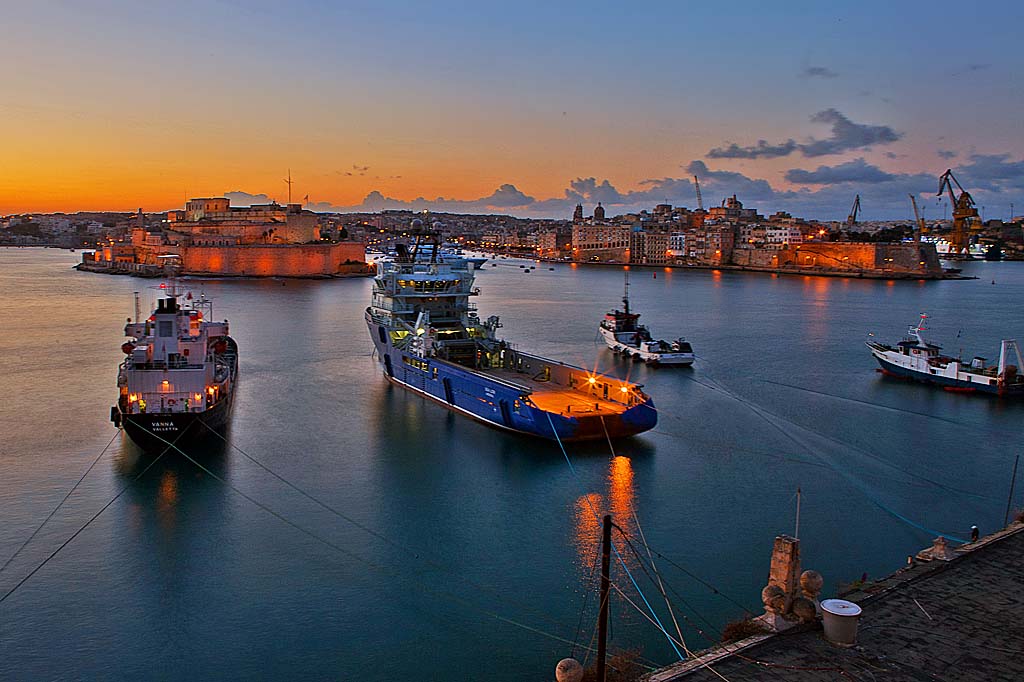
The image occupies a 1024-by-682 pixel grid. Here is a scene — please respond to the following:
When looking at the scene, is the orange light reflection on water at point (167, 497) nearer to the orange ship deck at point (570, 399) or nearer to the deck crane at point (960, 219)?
the orange ship deck at point (570, 399)

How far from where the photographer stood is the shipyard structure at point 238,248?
54969mm

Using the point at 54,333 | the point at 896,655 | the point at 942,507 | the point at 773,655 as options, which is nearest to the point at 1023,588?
the point at 896,655

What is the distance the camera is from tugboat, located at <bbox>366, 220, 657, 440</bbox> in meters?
11.2

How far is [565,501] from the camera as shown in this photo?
9133mm

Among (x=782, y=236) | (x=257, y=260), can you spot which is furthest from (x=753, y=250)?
(x=257, y=260)

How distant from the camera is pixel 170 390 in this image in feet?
35.2

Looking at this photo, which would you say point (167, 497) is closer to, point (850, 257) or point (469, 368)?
point (469, 368)

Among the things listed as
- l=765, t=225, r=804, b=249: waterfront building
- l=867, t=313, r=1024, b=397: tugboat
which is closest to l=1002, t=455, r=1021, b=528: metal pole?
l=867, t=313, r=1024, b=397: tugboat

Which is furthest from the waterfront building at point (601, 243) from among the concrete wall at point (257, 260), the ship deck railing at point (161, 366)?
the ship deck railing at point (161, 366)

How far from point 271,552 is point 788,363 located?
15.4 meters

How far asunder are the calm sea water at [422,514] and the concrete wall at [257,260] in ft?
124

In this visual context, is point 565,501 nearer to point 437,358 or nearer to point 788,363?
point 437,358

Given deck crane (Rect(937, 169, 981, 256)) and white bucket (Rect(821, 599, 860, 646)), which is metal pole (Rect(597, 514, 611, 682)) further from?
deck crane (Rect(937, 169, 981, 256))

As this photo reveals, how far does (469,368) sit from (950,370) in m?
10.2
